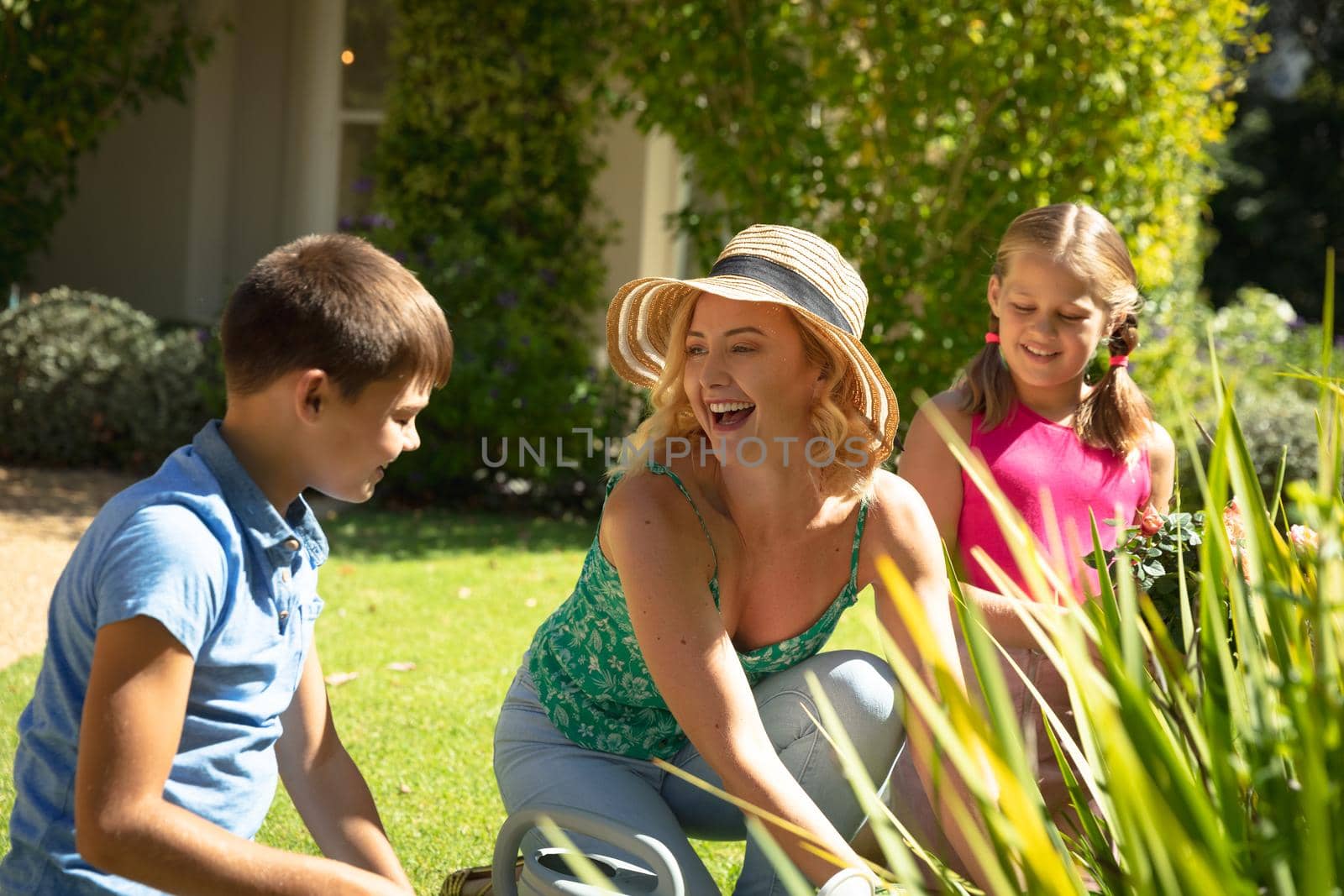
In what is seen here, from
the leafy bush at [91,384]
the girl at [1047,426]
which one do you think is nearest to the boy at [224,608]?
the girl at [1047,426]

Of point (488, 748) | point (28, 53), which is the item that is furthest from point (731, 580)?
point (28, 53)

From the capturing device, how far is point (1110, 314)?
11.1 ft

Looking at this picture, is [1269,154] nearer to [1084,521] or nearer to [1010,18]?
[1010,18]

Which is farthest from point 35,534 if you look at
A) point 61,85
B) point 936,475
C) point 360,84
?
point 936,475

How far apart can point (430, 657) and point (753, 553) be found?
2709mm

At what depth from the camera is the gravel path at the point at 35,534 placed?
5289 millimetres

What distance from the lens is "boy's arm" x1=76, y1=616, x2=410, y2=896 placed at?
1.63 meters

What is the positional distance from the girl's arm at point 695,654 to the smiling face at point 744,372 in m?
0.20

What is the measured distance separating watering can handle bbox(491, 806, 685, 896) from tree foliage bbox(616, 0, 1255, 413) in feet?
17.2

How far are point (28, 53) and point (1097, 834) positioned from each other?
8.96 m

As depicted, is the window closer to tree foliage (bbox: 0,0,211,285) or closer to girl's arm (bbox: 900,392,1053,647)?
tree foliage (bbox: 0,0,211,285)

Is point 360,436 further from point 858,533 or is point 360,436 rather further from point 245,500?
point 858,533

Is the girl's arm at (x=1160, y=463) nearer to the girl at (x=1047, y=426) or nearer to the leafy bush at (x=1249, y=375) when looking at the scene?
the girl at (x=1047, y=426)

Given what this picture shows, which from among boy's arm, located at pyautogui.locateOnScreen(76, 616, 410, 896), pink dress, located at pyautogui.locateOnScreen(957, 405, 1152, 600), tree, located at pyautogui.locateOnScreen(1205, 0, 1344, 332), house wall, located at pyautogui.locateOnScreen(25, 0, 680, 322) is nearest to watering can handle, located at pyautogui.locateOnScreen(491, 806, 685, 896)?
boy's arm, located at pyautogui.locateOnScreen(76, 616, 410, 896)
